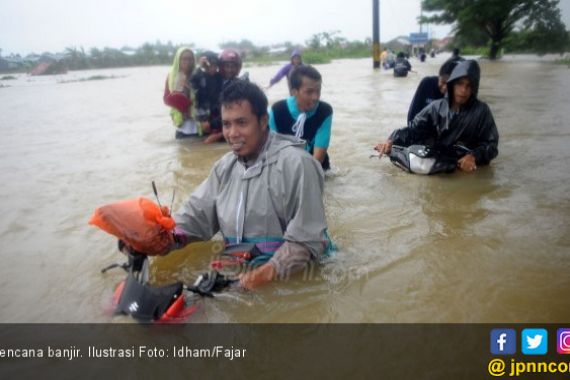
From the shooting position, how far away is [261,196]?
2.42 metres

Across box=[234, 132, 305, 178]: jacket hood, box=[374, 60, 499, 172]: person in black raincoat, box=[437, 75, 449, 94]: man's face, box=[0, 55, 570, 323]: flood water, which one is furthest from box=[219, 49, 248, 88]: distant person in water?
box=[234, 132, 305, 178]: jacket hood

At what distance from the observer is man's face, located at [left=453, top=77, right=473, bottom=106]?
4195mm

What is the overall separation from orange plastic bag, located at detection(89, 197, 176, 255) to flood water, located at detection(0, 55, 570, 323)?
0.43 metres

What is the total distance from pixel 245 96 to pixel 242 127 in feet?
0.54

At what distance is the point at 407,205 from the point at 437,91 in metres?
2.03

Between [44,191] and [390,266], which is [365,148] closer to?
[390,266]

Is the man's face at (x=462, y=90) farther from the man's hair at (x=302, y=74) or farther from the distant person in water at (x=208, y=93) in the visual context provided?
the distant person in water at (x=208, y=93)

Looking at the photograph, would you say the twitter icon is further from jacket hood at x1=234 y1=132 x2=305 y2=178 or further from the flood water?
jacket hood at x1=234 y1=132 x2=305 y2=178

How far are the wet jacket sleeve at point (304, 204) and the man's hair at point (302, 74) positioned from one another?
58.2 inches

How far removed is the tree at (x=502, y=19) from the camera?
81.7 ft

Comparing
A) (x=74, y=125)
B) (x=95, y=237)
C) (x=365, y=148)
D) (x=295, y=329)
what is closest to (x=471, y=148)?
(x=365, y=148)

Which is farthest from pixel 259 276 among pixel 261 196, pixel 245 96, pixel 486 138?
pixel 486 138

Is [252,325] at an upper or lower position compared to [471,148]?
lower

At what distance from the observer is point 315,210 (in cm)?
234
